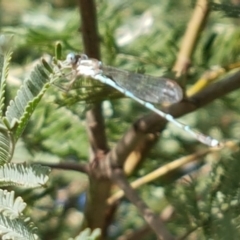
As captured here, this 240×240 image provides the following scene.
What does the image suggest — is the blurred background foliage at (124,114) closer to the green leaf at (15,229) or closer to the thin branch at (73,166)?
the thin branch at (73,166)

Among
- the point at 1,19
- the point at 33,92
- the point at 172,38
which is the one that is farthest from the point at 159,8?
the point at 33,92

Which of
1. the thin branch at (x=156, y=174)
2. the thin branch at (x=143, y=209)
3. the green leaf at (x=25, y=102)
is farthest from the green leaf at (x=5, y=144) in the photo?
the thin branch at (x=156, y=174)

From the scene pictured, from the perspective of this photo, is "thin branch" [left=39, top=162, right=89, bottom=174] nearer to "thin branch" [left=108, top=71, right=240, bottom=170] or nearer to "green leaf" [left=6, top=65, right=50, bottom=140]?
"thin branch" [left=108, top=71, right=240, bottom=170]

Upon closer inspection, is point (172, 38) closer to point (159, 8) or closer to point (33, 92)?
point (159, 8)

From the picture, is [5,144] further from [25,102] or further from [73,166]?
[73,166]

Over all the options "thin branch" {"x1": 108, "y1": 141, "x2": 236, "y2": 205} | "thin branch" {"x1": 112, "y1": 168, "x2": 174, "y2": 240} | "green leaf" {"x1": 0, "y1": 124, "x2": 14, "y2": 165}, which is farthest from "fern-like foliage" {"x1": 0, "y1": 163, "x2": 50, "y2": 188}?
"thin branch" {"x1": 108, "y1": 141, "x2": 236, "y2": 205}

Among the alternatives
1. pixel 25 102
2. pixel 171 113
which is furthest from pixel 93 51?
pixel 25 102
